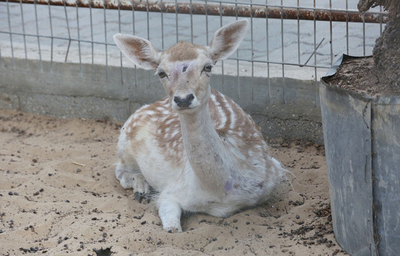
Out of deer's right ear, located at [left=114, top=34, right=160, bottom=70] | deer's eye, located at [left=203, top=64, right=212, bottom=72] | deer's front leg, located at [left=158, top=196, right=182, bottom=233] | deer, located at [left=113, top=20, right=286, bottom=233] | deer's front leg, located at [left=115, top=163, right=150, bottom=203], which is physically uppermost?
deer's right ear, located at [left=114, top=34, right=160, bottom=70]

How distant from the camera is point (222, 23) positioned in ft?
23.1

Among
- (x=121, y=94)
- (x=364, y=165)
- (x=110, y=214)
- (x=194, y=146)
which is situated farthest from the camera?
(x=121, y=94)

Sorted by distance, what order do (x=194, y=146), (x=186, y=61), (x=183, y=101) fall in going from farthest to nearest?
(x=194, y=146) < (x=186, y=61) < (x=183, y=101)

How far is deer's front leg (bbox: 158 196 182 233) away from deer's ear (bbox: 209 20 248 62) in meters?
1.02

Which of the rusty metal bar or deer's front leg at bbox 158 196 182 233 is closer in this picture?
deer's front leg at bbox 158 196 182 233

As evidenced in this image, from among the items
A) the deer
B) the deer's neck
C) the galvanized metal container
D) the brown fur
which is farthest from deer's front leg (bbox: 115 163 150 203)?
the galvanized metal container

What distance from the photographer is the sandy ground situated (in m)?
3.67

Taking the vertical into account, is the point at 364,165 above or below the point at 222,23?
below

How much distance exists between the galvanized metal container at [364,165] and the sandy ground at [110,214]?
303mm

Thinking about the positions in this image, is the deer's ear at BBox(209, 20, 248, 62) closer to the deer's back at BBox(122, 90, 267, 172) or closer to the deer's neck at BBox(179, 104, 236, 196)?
the deer's neck at BBox(179, 104, 236, 196)

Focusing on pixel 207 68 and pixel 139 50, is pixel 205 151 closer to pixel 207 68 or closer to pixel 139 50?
pixel 207 68

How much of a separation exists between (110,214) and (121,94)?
→ 203 cm

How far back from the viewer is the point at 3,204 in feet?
14.5

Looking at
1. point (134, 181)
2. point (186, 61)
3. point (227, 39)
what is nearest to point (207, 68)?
point (186, 61)
